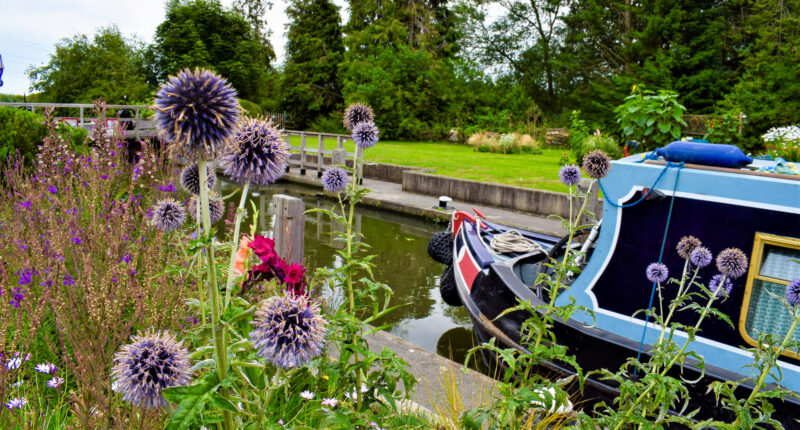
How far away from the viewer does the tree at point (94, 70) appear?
124 feet

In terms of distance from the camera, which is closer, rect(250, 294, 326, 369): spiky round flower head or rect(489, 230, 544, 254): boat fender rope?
rect(250, 294, 326, 369): spiky round flower head

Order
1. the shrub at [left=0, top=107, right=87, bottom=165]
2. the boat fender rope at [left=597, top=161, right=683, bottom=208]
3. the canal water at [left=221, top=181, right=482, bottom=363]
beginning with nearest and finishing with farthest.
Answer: the boat fender rope at [left=597, top=161, right=683, bottom=208] → the canal water at [left=221, top=181, right=482, bottom=363] → the shrub at [left=0, top=107, right=87, bottom=165]

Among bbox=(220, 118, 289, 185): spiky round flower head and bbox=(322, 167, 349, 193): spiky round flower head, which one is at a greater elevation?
bbox=(220, 118, 289, 185): spiky round flower head

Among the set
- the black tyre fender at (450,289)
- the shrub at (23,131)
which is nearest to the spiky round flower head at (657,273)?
the black tyre fender at (450,289)

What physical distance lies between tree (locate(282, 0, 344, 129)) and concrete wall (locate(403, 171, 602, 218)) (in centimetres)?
2368

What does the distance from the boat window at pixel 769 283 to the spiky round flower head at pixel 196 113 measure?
3.54 m

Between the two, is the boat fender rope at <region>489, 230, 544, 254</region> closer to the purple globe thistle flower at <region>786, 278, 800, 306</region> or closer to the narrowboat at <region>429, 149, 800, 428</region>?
the narrowboat at <region>429, 149, 800, 428</region>

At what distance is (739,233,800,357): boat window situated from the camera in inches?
145

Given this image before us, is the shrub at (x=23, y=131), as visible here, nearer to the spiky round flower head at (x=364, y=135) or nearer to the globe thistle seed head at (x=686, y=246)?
→ the spiky round flower head at (x=364, y=135)

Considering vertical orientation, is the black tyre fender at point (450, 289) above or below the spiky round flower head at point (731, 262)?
below

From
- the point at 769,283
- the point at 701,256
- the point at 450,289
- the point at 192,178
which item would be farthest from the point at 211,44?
the point at 701,256

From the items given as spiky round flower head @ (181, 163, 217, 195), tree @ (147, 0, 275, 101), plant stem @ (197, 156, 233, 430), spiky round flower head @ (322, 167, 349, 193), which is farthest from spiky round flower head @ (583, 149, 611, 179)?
tree @ (147, 0, 275, 101)

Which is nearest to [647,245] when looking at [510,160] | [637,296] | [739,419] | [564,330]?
[637,296]

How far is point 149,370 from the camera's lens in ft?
4.74
